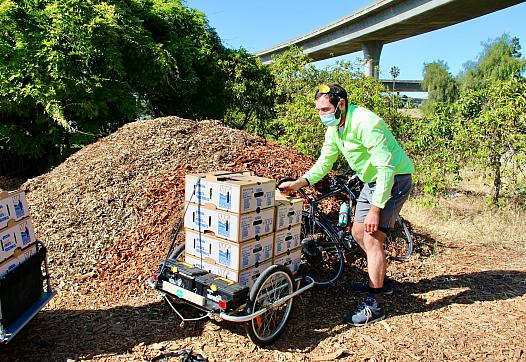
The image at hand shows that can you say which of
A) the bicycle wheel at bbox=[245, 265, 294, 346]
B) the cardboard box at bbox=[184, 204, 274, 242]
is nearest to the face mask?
the cardboard box at bbox=[184, 204, 274, 242]

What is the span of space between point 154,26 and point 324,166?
25.8 feet

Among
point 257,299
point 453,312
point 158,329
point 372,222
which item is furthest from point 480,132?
point 158,329

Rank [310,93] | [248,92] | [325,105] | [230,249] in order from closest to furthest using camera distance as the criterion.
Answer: [230,249], [325,105], [310,93], [248,92]

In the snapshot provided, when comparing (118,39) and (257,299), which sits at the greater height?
(118,39)

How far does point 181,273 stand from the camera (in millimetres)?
3385

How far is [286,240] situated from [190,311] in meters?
1.14

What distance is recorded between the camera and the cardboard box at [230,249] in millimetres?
3350

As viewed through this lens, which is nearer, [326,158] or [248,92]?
[326,158]

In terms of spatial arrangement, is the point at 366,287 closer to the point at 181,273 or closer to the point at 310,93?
the point at 181,273

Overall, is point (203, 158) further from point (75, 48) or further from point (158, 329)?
point (75, 48)

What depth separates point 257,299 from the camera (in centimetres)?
332

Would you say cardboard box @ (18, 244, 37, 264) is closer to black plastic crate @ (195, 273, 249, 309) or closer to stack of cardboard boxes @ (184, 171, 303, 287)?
stack of cardboard boxes @ (184, 171, 303, 287)

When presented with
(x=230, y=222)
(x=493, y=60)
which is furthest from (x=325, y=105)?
(x=493, y=60)

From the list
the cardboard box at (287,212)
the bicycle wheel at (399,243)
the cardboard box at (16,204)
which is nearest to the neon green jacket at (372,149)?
the cardboard box at (287,212)
